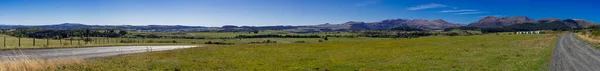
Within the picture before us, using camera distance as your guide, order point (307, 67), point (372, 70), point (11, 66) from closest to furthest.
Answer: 1. point (11, 66)
2. point (372, 70)
3. point (307, 67)

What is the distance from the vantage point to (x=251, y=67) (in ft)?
79.0

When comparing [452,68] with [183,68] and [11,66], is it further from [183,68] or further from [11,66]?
[11,66]

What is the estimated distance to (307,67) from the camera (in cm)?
2383

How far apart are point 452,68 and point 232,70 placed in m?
11.9

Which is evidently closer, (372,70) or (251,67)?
(372,70)

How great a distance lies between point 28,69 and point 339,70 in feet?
46.9

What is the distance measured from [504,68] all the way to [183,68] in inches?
684

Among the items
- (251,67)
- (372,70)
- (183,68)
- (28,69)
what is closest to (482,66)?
(372,70)

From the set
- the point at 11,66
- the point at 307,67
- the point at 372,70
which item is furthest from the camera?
the point at 307,67

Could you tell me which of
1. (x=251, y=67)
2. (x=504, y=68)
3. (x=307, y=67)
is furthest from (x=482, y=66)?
(x=251, y=67)

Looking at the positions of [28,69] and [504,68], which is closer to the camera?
[28,69]

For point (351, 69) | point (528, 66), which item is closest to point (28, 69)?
point (351, 69)

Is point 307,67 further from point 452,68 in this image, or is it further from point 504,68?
point 504,68

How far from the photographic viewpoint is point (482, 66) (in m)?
23.5
